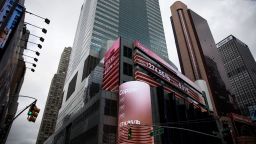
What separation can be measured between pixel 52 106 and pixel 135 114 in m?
140

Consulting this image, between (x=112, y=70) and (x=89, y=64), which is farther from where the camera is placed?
(x=89, y=64)

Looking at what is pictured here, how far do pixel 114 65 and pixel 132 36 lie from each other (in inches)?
3197

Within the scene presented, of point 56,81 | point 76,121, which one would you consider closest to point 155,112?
point 76,121

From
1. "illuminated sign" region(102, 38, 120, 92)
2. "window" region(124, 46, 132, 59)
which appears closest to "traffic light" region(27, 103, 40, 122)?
"illuminated sign" region(102, 38, 120, 92)

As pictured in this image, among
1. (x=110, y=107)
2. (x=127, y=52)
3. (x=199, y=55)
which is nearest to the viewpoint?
(x=110, y=107)

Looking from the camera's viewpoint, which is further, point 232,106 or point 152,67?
point 232,106

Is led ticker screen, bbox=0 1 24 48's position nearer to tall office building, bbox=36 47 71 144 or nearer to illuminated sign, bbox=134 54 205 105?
illuminated sign, bbox=134 54 205 105

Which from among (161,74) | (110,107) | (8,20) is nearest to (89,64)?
(161,74)

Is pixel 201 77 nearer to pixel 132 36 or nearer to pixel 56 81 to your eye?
pixel 132 36

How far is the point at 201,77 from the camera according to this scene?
136375mm

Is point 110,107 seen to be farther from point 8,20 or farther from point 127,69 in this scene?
point 8,20

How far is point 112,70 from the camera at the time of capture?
5466 cm

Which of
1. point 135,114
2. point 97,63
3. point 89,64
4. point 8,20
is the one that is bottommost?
point 135,114

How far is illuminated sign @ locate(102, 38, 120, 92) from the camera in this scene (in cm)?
5162
